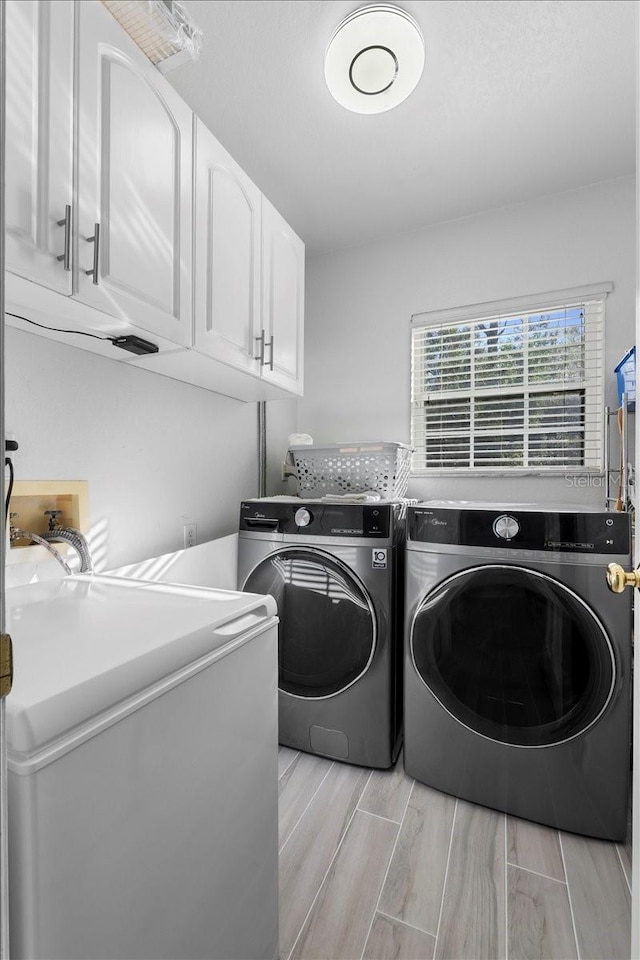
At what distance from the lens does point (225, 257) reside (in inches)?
60.8

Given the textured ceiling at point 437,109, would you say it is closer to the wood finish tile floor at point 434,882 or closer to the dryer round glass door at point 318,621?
the dryer round glass door at point 318,621

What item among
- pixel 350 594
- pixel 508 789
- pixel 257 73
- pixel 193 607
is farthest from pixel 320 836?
pixel 257 73

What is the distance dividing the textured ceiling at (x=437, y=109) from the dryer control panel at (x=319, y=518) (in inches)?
57.9

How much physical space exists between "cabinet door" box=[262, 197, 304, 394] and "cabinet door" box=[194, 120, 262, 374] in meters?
0.07

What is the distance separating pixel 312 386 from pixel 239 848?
7.59 feet

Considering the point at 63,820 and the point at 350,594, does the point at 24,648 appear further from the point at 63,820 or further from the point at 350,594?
the point at 350,594

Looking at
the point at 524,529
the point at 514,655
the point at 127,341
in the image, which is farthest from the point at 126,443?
the point at 514,655

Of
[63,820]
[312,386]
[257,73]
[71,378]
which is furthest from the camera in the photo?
[312,386]

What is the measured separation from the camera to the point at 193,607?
3.20 ft

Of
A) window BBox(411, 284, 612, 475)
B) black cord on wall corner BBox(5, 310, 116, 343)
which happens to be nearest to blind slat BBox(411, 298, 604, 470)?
window BBox(411, 284, 612, 475)

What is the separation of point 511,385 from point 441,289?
0.66 m

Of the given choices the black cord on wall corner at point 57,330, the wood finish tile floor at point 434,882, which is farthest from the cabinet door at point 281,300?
the wood finish tile floor at point 434,882

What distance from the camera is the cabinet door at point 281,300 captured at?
1812 millimetres

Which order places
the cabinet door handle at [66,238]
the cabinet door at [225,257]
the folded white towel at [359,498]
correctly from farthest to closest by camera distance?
the folded white towel at [359,498]
the cabinet door at [225,257]
the cabinet door handle at [66,238]
